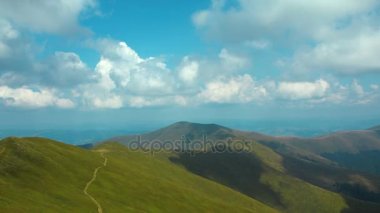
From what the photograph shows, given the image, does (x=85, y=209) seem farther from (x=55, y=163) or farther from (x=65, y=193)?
(x=55, y=163)

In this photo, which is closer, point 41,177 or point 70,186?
point 41,177

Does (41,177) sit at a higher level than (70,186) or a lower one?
higher

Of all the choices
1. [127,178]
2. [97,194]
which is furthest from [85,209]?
[127,178]

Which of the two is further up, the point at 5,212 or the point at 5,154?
the point at 5,154

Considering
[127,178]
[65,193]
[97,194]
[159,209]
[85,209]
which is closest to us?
[85,209]

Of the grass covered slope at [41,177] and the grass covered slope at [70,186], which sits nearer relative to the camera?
the grass covered slope at [41,177]

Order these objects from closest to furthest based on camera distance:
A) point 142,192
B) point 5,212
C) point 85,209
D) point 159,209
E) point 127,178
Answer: point 5,212 < point 85,209 < point 159,209 < point 142,192 < point 127,178

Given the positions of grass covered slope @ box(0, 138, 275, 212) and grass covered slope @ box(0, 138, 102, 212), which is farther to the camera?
grass covered slope @ box(0, 138, 275, 212)

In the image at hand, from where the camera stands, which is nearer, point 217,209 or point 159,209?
point 159,209

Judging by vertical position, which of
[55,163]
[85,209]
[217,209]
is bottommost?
[217,209]
